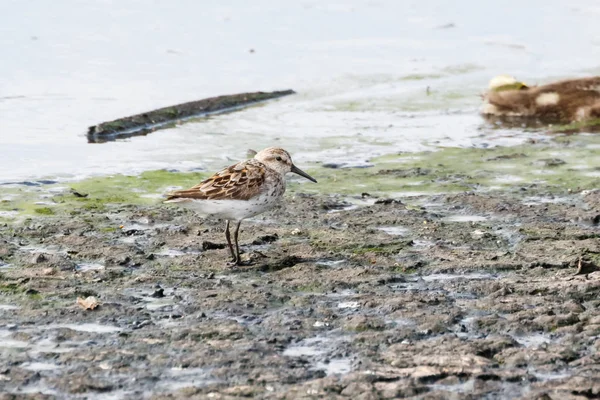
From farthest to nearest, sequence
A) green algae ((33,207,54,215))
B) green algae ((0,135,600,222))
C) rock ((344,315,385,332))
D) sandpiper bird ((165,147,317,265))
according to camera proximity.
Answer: green algae ((0,135,600,222))
green algae ((33,207,54,215))
sandpiper bird ((165,147,317,265))
rock ((344,315,385,332))

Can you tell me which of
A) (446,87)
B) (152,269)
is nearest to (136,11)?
(446,87)

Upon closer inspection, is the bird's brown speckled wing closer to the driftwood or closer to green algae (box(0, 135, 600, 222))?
green algae (box(0, 135, 600, 222))

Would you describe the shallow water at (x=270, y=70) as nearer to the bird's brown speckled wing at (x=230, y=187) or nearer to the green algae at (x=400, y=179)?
the green algae at (x=400, y=179)

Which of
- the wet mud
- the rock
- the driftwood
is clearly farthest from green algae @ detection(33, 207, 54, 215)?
the rock

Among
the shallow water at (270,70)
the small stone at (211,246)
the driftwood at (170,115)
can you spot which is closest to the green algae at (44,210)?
the shallow water at (270,70)

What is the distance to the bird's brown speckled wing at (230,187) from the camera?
819cm

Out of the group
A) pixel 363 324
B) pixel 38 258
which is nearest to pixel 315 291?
pixel 363 324

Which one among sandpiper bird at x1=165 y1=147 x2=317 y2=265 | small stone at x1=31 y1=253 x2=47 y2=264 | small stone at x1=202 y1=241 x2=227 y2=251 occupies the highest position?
sandpiper bird at x1=165 y1=147 x2=317 y2=265

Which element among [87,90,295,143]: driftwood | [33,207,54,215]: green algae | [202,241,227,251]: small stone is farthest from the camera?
[87,90,295,143]: driftwood

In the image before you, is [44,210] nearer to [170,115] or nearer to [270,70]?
[170,115]

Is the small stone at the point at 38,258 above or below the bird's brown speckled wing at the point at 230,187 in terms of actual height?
below

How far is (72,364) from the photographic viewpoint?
5910 mm

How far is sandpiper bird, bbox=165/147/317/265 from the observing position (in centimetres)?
819

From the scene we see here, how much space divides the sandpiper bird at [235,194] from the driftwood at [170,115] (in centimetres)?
448
